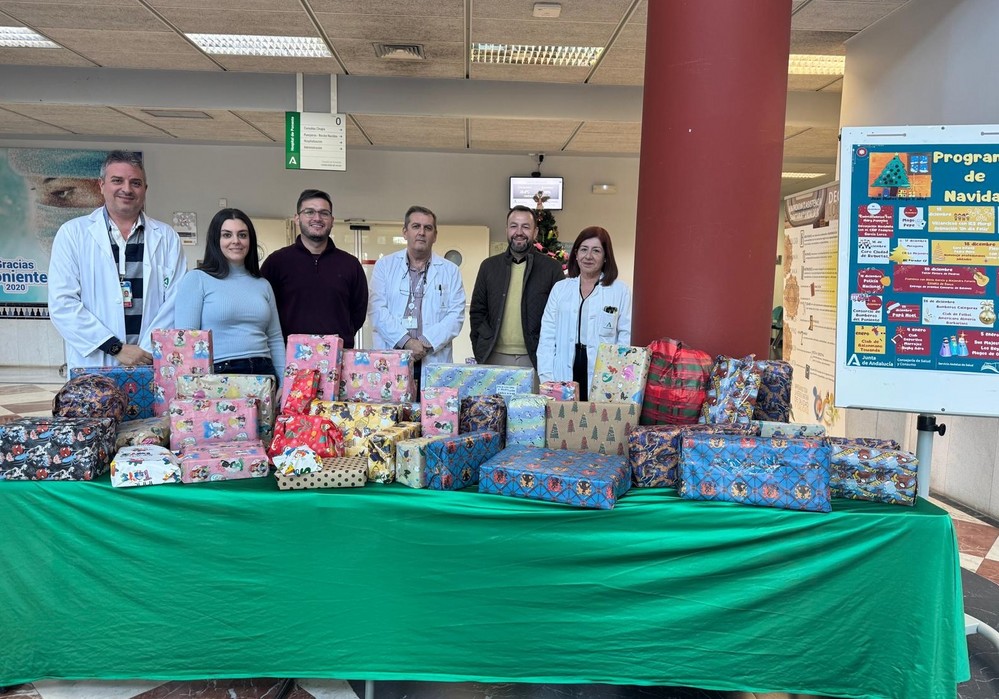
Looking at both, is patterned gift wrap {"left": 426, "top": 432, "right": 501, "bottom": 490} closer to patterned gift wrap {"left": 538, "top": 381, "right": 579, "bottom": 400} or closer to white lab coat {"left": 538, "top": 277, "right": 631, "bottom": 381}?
patterned gift wrap {"left": 538, "top": 381, "right": 579, "bottom": 400}

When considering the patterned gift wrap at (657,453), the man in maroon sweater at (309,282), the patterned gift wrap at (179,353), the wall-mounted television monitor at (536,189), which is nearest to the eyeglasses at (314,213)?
the man in maroon sweater at (309,282)

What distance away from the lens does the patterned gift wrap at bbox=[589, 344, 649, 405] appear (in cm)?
222

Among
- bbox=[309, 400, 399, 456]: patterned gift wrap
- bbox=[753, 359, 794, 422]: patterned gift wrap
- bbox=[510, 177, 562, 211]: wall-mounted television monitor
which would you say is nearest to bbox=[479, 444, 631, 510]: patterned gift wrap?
bbox=[309, 400, 399, 456]: patterned gift wrap

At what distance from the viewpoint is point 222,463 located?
76.6 inches

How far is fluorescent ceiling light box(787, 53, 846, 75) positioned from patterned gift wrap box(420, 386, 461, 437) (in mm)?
5208

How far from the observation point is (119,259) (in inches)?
112

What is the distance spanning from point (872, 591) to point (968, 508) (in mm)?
2978

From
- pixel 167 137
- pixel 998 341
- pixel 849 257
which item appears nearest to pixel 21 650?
pixel 849 257

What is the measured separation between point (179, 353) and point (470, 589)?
4.38 feet

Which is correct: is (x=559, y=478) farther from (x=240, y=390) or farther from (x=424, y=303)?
(x=424, y=303)

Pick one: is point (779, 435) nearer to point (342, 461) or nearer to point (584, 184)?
point (342, 461)

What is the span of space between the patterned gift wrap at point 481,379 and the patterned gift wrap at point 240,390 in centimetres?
55

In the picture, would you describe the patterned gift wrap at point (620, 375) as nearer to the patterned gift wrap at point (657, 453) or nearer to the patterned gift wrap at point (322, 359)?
the patterned gift wrap at point (657, 453)

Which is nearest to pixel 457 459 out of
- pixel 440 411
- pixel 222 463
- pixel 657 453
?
pixel 440 411
